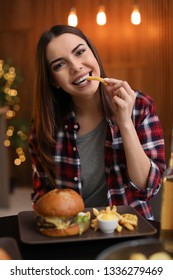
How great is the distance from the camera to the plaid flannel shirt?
3.71ft

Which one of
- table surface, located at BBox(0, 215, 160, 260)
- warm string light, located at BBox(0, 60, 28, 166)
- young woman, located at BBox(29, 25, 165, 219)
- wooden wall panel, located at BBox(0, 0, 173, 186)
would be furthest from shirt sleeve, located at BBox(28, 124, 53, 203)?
wooden wall panel, located at BBox(0, 0, 173, 186)

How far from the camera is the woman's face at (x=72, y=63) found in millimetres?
1081

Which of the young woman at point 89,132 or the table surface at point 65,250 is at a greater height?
the young woman at point 89,132

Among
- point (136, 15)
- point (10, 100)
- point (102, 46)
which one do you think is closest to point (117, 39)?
point (102, 46)

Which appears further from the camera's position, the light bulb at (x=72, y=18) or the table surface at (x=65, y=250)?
the light bulb at (x=72, y=18)

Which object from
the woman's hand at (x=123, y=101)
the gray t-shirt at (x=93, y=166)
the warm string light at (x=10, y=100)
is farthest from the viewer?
the warm string light at (x=10, y=100)

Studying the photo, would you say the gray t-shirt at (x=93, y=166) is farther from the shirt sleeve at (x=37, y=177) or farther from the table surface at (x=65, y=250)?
the table surface at (x=65, y=250)

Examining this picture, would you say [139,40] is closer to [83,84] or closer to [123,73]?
[123,73]

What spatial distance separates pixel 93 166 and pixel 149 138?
0.55 feet

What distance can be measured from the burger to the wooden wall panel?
2.38 metres

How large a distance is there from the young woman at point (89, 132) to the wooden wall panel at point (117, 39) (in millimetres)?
1980

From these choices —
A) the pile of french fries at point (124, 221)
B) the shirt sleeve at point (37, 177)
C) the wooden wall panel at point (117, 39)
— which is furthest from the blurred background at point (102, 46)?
the pile of french fries at point (124, 221)

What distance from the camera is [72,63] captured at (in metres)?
1.07

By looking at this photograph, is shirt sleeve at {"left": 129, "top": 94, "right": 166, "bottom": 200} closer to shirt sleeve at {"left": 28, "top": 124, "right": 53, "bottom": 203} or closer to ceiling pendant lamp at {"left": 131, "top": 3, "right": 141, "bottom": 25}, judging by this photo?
shirt sleeve at {"left": 28, "top": 124, "right": 53, "bottom": 203}
